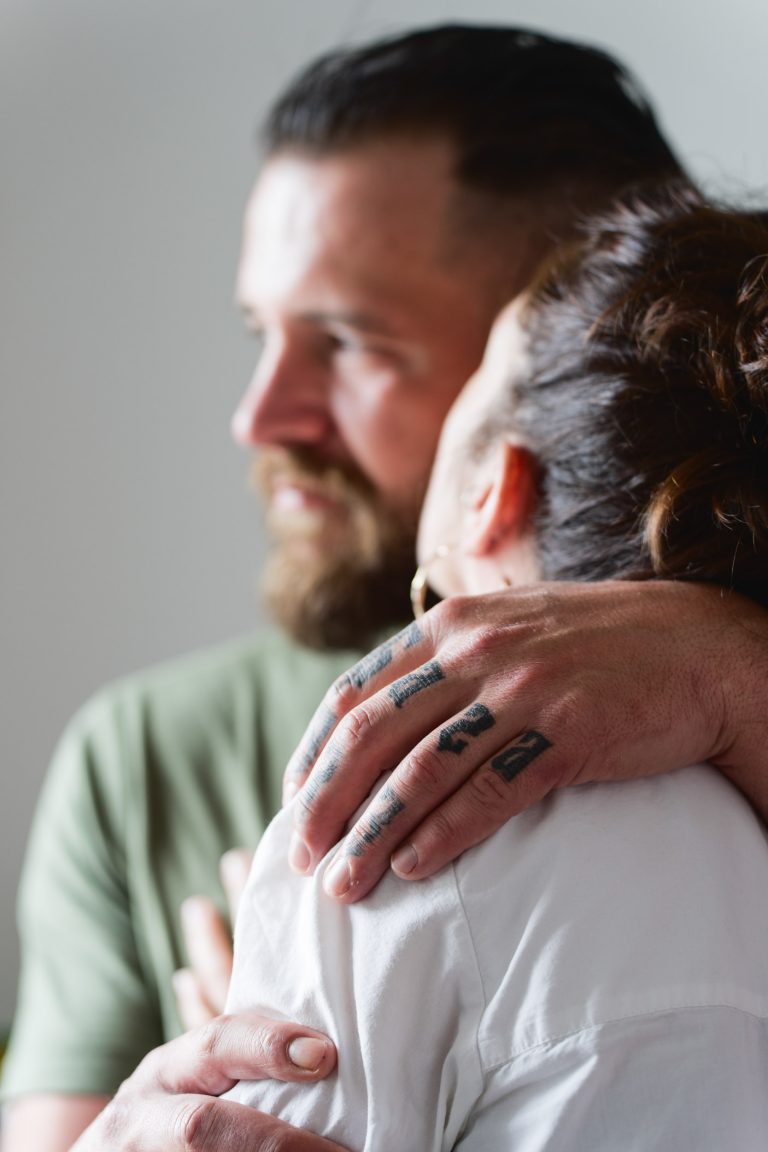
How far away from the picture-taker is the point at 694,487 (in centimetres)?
81

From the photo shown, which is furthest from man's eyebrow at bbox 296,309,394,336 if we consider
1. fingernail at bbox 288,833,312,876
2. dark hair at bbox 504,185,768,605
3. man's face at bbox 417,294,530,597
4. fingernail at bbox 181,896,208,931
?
fingernail at bbox 288,833,312,876

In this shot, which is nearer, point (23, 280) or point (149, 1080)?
point (149, 1080)

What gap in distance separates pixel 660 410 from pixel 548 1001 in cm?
42

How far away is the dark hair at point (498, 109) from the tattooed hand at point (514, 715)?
3.36ft

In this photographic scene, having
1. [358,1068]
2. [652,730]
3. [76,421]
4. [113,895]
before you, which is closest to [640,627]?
[652,730]

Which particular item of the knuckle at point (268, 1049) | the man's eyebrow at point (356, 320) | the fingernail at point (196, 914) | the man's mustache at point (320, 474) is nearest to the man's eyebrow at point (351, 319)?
the man's eyebrow at point (356, 320)

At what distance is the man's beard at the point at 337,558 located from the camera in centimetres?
176

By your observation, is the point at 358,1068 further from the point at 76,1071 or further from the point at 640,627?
the point at 76,1071

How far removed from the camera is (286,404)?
1.71 metres

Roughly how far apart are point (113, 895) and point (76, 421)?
1.12 meters

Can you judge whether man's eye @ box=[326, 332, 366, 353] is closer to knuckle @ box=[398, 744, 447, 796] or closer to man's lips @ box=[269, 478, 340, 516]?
man's lips @ box=[269, 478, 340, 516]

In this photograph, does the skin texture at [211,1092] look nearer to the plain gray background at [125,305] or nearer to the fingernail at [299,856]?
the fingernail at [299,856]

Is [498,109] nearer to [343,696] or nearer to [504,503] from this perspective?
[504,503]

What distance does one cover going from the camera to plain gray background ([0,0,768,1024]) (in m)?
2.37
